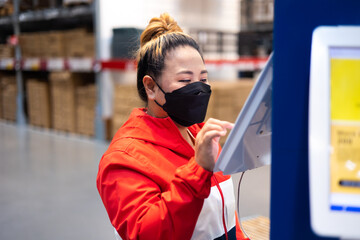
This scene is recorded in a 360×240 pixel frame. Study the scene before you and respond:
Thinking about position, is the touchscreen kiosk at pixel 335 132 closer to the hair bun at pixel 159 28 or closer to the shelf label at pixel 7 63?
the hair bun at pixel 159 28

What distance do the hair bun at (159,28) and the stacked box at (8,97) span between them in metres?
7.07

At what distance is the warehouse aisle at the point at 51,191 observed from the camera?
9.80 feet

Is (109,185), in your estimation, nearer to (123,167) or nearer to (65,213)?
(123,167)

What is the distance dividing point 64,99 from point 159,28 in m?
5.35

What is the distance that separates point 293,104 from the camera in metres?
0.60

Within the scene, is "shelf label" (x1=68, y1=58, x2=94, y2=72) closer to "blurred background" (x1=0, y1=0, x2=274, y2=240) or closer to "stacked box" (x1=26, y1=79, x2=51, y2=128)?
"blurred background" (x1=0, y1=0, x2=274, y2=240)

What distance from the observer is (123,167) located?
43.0 inches

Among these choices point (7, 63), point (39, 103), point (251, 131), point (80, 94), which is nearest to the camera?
point (251, 131)

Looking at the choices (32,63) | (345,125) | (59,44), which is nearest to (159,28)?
(345,125)

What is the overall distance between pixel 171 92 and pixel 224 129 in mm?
464

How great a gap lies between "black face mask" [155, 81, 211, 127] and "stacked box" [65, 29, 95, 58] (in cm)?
476

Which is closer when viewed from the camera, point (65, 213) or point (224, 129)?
point (224, 129)

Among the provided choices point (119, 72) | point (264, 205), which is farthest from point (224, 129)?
point (119, 72)

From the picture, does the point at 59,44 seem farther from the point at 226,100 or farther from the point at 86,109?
the point at 226,100
